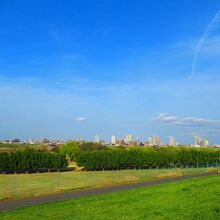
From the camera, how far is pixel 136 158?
85.6 meters

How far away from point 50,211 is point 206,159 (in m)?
89.2

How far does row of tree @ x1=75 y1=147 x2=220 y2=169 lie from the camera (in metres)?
79.1

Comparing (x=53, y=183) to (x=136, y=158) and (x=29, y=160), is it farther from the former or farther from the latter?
(x=136, y=158)

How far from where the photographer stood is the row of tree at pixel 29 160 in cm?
6750

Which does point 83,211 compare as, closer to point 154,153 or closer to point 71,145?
point 154,153

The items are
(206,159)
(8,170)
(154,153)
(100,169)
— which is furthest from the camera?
(206,159)

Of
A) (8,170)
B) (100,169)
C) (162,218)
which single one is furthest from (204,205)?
(100,169)

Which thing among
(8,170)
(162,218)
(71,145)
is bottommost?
(162,218)

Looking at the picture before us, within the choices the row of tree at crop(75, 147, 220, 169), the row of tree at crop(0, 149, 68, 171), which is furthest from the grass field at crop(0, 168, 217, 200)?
the row of tree at crop(75, 147, 220, 169)

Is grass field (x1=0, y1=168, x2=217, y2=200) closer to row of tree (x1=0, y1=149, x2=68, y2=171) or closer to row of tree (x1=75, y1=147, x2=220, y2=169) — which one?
row of tree (x1=0, y1=149, x2=68, y2=171)

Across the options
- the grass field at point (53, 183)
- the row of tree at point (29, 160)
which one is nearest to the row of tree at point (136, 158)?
the row of tree at point (29, 160)

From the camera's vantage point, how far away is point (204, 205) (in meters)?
14.6

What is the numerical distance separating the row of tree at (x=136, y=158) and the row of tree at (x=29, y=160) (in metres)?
4.84

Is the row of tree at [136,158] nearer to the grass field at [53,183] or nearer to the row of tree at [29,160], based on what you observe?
the row of tree at [29,160]
